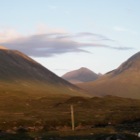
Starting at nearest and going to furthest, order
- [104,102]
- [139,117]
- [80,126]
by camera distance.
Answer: [80,126] → [139,117] → [104,102]

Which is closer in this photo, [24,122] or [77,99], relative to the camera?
[24,122]

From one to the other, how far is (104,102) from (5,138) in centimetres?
11163

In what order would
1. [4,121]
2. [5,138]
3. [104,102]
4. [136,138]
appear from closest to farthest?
[136,138], [5,138], [4,121], [104,102]

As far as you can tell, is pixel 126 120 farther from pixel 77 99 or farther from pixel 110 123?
pixel 77 99

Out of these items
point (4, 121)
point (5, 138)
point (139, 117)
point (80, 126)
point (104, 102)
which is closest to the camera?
point (5, 138)

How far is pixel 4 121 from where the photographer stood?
86.4 metres

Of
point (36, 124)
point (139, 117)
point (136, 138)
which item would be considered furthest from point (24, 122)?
point (136, 138)

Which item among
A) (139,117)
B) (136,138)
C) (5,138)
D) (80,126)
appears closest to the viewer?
(136,138)

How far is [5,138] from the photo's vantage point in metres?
49.8

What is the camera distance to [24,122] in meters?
84.9

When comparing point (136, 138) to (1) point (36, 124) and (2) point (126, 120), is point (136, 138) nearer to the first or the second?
(1) point (36, 124)

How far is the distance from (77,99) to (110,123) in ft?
254

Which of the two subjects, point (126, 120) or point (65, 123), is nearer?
point (65, 123)

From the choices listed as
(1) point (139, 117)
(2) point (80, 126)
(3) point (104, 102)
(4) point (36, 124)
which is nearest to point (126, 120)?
(1) point (139, 117)
